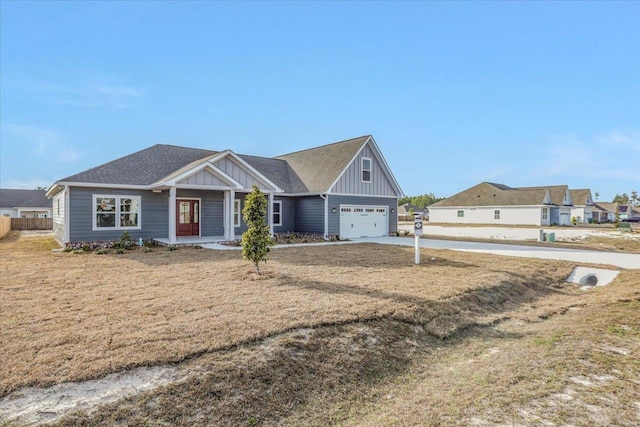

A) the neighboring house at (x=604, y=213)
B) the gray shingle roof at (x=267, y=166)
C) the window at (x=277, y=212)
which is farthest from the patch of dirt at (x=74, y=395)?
the neighboring house at (x=604, y=213)

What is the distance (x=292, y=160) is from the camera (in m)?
24.5

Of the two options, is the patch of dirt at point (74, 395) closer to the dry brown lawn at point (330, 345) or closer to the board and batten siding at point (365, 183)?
the dry brown lawn at point (330, 345)

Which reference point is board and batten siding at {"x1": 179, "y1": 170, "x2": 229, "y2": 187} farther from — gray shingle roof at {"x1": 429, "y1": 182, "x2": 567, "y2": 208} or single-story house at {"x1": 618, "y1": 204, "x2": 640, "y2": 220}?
single-story house at {"x1": 618, "y1": 204, "x2": 640, "y2": 220}

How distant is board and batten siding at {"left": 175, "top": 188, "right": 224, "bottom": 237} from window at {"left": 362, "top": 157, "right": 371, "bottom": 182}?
8236mm

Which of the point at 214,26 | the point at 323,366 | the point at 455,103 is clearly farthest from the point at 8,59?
the point at 455,103

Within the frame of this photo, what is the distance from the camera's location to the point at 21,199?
139 ft

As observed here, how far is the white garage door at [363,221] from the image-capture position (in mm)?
20016

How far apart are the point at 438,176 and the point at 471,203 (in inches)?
243

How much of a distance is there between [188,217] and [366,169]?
10.3 meters

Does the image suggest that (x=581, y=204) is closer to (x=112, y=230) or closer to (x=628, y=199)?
(x=112, y=230)

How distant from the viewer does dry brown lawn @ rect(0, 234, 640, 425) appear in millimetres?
3379

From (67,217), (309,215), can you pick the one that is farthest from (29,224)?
(309,215)

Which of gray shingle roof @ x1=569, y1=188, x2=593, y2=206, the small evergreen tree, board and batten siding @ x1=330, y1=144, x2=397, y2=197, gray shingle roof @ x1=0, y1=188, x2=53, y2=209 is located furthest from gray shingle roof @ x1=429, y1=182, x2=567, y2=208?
gray shingle roof @ x1=0, y1=188, x2=53, y2=209

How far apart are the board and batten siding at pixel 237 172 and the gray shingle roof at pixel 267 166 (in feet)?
7.71
